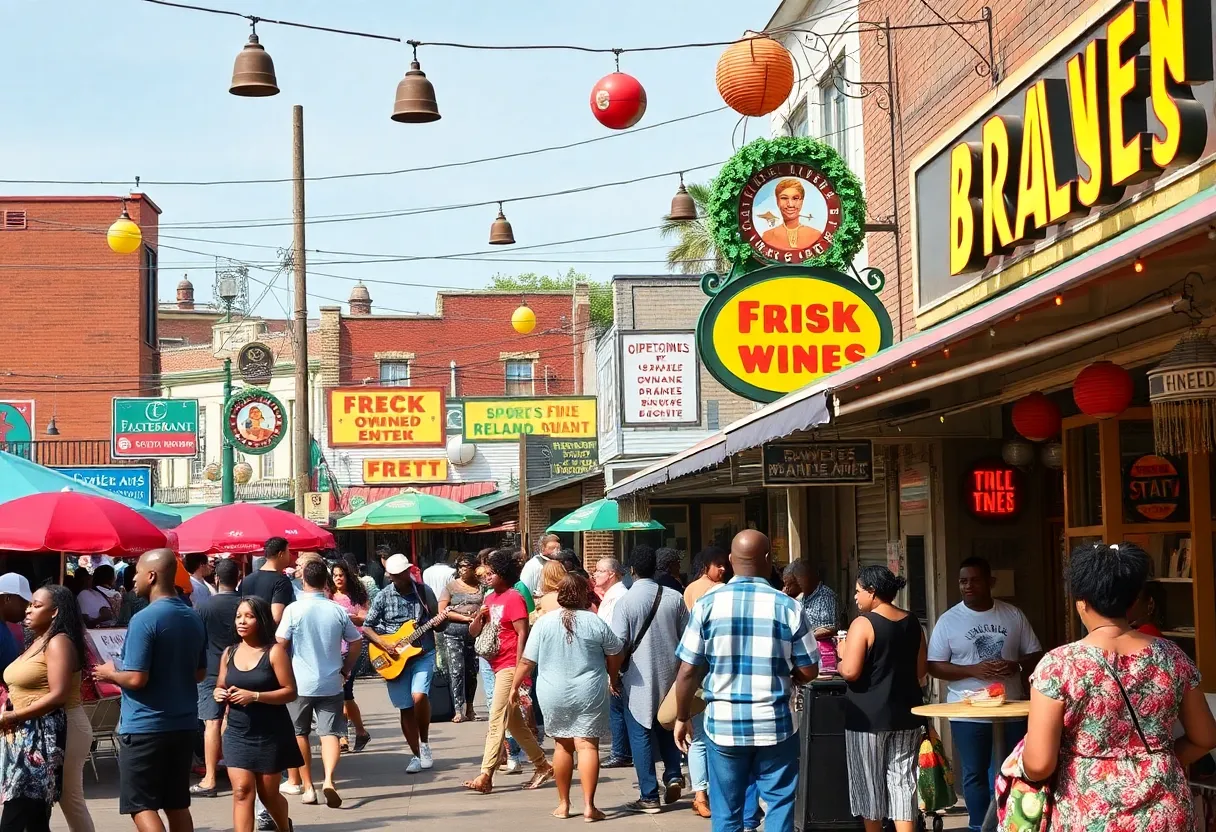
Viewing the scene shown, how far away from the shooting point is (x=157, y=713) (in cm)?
812

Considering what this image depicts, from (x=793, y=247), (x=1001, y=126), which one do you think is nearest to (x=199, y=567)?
(x=793, y=247)

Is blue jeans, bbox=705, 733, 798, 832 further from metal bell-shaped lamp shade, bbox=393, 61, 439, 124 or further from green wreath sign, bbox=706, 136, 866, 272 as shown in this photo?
metal bell-shaped lamp shade, bbox=393, 61, 439, 124

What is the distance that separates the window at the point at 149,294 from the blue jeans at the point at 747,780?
1473 inches

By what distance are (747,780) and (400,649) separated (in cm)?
603

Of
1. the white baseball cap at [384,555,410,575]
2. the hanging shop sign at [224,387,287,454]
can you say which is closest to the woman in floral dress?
the white baseball cap at [384,555,410,575]

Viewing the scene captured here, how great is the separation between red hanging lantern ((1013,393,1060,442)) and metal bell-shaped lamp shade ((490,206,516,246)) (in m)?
15.5

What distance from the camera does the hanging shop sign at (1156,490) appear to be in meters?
8.88

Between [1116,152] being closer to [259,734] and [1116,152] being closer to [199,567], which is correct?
[259,734]

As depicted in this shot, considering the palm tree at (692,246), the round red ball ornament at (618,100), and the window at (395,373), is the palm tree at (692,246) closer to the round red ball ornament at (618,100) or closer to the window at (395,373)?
the window at (395,373)

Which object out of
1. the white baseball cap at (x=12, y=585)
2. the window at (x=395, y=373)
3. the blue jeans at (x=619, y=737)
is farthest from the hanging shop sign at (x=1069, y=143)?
the window at (x=395, y=373)

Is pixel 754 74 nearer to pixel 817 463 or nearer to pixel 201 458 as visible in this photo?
pixel 817 463

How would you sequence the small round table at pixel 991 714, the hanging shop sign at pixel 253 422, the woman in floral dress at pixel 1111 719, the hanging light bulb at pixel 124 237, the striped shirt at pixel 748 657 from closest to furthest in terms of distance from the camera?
the woman in floral dress at pixel 1111 719 → the small round table at pixel 991 714 → the striped shirt at pixel 748 657 → the hanging light bulb at pixel 124 237 → the hanging shop sign at pixel 253 422

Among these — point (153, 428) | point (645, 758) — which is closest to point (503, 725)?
point (645, 758)

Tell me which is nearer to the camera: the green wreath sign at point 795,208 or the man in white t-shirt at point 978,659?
the man in white t-shirt at point 978,659
